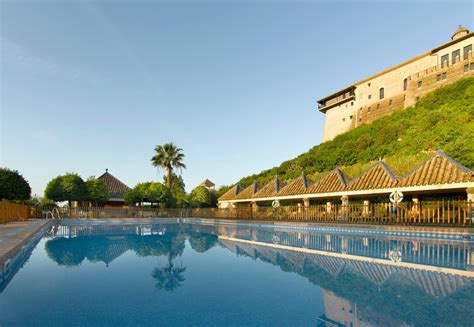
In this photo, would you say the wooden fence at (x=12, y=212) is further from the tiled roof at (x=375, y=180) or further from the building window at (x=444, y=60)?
the building window at (x=444, y=60)

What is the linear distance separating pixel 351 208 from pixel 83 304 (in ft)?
49.9

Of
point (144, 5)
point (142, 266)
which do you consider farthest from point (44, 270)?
point (144, 5)

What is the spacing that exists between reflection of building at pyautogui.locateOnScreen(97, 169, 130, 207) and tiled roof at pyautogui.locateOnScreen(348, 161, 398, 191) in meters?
25.6

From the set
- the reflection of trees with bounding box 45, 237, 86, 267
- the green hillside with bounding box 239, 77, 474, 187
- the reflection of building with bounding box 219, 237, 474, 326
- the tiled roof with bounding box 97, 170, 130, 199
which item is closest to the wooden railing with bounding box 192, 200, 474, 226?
the reflection of building with bounding box 219, 237, 474, 326

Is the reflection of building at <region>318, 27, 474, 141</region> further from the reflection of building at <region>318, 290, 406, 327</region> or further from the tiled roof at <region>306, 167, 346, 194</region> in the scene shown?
the reflection of building at <region>318, 290, 406, 327</region>

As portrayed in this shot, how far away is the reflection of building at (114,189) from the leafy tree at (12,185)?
10595mm

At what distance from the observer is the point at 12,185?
73.9 ft

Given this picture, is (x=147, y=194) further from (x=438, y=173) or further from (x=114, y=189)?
(x=438, y=173)

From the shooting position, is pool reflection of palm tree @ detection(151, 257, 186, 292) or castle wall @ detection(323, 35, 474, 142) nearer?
pool reflection of palm tree @ detection(151, 257, 186, 292)

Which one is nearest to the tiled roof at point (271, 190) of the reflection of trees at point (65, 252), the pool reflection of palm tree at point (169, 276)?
the reflection of trees at point (65, 252)

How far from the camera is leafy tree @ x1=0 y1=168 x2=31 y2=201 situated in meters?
22.1

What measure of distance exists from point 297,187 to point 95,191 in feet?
61.2

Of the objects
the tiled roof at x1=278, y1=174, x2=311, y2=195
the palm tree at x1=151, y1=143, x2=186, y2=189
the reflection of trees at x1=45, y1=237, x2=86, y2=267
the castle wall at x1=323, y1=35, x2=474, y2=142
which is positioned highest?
the castle wall at x1=323, y1=35, x2=474, y2=142

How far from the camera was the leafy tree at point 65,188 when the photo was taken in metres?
26.2
